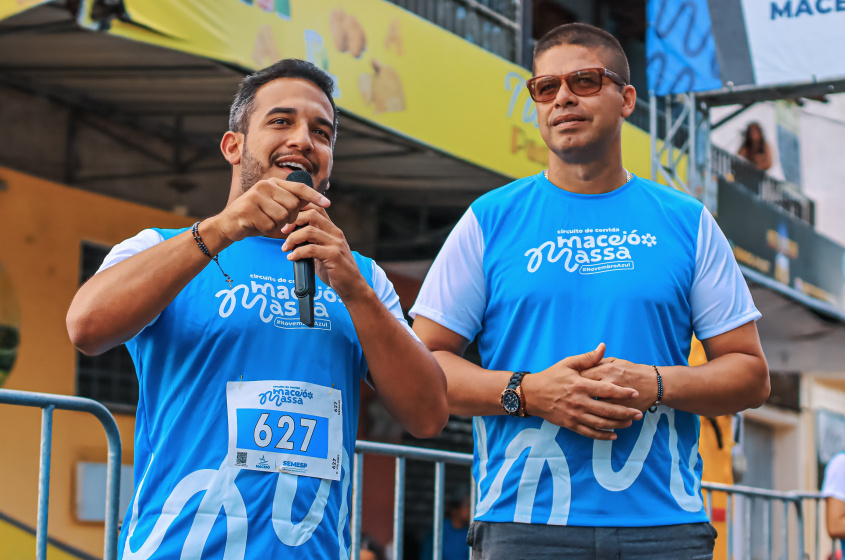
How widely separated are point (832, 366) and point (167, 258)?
14.3 metres

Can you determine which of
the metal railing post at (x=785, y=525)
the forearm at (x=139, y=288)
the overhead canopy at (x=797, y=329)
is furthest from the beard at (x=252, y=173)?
the overhead canopy at (x=797, y=329)

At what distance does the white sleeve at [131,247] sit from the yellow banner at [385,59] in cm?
356

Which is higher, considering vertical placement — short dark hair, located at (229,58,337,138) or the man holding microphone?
short dark hair, located at (229,58,337,138)

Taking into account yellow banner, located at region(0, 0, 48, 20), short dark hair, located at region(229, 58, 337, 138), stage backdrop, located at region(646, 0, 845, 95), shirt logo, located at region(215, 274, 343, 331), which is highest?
stage backdrop, located at region(646, 0, 845, 95)

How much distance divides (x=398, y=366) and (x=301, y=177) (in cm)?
48

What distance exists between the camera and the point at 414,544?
37.3ft

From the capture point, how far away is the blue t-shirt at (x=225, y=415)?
7.41 ft

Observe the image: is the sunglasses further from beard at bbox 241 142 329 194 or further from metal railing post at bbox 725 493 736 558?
metal railing post at bbox 725 493 736 558

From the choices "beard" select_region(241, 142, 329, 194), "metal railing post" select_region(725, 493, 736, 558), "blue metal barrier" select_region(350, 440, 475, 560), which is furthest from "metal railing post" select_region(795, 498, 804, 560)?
"beard" select_region(241, 142, 329, 194)

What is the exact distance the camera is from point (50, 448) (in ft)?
11.9

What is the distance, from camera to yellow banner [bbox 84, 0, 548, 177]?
6.29 meters

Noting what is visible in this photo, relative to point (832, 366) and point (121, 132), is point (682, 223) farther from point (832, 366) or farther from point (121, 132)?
point (832, 366)

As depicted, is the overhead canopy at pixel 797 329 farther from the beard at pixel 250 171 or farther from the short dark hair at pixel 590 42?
the beard at pixel 250 171

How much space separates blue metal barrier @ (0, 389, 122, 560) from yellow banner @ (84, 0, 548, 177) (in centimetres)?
276
